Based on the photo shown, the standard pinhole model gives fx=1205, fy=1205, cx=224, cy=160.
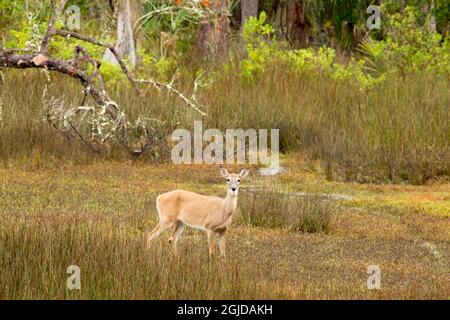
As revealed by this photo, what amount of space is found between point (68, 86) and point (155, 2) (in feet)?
26.0

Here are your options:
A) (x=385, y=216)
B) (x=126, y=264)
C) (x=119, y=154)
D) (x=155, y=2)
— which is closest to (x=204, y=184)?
(x=119, y=154)

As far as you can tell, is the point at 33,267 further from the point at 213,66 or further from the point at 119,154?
the point at 213,66

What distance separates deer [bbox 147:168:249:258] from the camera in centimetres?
1243

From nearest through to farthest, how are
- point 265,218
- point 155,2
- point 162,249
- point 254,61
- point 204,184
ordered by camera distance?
point 162,249 → point 265,218 → point 204,184 → point 254,61 → point 155,2

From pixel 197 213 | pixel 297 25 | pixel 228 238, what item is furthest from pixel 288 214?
pixel 297 25

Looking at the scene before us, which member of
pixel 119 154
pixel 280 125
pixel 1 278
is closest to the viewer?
pixel 1 278

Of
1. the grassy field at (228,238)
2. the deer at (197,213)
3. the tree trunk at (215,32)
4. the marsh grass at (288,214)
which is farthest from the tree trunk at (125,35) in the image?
the deer at (197,213)

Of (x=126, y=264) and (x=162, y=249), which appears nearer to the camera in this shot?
(x=126, y=264)

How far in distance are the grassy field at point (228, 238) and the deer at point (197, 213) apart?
0.93ft

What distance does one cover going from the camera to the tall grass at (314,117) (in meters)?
20.1

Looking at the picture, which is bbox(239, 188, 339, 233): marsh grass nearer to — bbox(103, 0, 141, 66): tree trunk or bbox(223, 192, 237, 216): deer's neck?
bbox(223, 192, 237, 216): deer's neck

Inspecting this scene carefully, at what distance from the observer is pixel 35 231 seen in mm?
A: 10992

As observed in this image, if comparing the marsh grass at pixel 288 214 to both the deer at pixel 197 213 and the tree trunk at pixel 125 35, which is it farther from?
the tree trunk at pixel 125 35

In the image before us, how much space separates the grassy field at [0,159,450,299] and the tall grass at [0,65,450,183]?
57cm
